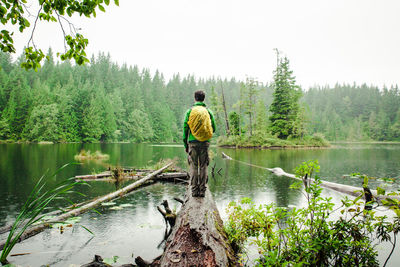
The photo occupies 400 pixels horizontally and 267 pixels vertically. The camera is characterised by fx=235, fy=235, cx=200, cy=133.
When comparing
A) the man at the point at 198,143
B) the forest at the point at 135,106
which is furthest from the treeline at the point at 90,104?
the man at the point at 198,143

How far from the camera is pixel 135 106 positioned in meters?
79.9

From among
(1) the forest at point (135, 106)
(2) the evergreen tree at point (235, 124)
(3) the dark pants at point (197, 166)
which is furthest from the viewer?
(1) the forest at point (135, 106)

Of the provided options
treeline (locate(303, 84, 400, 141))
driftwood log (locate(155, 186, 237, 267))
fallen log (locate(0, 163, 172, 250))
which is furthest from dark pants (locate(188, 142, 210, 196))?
treeline (locate(303, 84, 400, 141))

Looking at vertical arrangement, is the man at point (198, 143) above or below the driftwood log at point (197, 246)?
above

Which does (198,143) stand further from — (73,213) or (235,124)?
(235,124)

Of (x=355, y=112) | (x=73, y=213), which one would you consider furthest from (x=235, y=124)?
(x=355, y=112)

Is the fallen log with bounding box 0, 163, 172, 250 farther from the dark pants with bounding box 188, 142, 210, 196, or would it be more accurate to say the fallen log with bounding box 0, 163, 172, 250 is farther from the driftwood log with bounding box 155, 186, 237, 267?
the dark pants with bounding box 188, 142, 210, 196

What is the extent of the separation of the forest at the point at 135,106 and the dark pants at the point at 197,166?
127ft

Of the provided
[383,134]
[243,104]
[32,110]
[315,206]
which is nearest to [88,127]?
[32,110]

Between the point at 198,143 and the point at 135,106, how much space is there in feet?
258

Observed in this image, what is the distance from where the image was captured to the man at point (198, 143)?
16.0 ft

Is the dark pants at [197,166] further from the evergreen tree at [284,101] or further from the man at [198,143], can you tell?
the evergreen tree at [284,101]

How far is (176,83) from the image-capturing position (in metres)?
101

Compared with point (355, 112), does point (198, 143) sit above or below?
below
